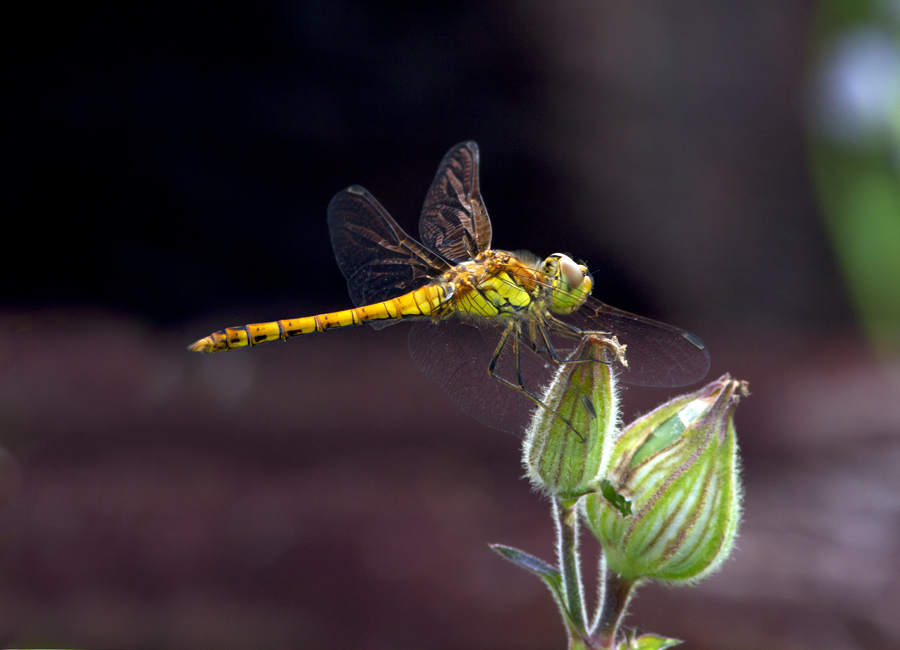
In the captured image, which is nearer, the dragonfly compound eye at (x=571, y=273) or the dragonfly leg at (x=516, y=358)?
the dragonfly leg at (x=516, y=358)

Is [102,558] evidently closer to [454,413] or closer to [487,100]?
[454,413]

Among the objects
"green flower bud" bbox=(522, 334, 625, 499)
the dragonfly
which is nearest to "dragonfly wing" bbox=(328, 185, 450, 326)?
the dragonfly

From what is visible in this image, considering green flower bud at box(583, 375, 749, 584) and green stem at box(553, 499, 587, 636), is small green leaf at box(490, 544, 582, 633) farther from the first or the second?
green flower bud at box(583, 375, 749, 584)

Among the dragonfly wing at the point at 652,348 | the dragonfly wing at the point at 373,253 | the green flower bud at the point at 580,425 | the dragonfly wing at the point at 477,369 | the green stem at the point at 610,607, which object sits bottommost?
the green stem at the point at 610,607

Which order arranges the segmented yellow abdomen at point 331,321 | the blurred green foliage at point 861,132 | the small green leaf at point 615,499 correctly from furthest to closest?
the blurred green foliage at point 861,132
the segmented yellow abdomen at point 331,321
the small green leaf at point 615,499

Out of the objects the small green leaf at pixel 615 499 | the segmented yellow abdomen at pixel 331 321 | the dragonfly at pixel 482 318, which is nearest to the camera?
the small green leaf at pixel 615 499

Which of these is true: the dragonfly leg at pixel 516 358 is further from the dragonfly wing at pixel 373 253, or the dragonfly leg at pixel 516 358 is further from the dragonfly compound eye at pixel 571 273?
the dragonfly wing at pixel 373 253

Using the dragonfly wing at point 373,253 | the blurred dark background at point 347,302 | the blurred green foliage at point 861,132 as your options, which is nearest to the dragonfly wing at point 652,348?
the dragonfly wing at point 373,253

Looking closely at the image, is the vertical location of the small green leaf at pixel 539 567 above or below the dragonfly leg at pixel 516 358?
below
